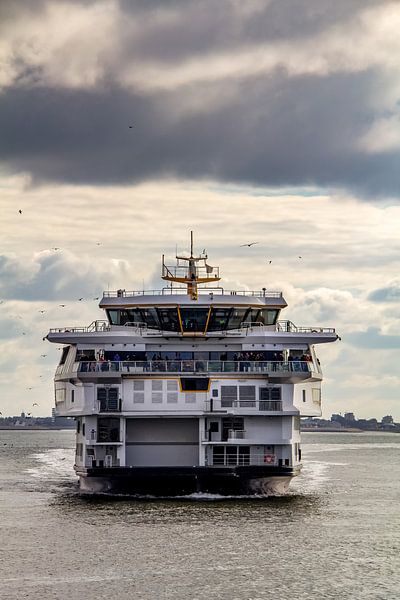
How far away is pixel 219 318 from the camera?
6388cm

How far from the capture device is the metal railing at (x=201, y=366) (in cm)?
6066

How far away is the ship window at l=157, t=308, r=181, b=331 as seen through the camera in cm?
6356

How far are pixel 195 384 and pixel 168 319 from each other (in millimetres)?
5094

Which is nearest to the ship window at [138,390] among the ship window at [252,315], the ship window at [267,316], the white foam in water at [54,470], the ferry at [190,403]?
the ferry at [190,403]

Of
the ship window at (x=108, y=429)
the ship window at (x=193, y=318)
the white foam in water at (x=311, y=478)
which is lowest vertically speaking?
the white foam in water at (x=311, y=478)

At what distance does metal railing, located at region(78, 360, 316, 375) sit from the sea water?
6.56 m

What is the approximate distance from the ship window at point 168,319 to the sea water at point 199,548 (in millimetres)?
9602

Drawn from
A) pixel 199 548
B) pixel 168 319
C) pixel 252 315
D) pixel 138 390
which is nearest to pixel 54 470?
pixel 168 319

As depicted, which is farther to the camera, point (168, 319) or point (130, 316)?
point (130, 316)

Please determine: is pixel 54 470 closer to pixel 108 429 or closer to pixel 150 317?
pixel 150 317

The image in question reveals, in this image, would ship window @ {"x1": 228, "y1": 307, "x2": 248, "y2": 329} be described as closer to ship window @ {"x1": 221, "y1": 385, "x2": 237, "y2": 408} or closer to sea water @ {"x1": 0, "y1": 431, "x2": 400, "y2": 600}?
ship window @ {"x1": 221, "y1": 385, "x2": 237, "y2": 408}

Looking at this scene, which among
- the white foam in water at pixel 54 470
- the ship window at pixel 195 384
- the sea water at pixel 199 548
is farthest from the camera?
the white foam in water at pixel 54 470

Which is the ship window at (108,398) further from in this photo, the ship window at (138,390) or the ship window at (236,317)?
the ship window at (236,317)

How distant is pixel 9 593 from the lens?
38.7 metres
